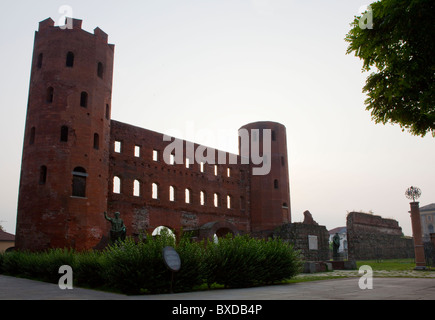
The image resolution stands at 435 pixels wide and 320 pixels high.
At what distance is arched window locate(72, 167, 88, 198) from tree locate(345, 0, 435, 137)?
15371 mm

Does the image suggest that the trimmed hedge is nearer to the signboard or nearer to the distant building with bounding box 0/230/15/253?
the signboard

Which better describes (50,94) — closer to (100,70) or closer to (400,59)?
(100,70)

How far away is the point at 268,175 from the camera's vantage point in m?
31.3

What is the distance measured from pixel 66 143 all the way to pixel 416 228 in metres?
18.7

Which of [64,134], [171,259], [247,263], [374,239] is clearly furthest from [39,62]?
[374,239]

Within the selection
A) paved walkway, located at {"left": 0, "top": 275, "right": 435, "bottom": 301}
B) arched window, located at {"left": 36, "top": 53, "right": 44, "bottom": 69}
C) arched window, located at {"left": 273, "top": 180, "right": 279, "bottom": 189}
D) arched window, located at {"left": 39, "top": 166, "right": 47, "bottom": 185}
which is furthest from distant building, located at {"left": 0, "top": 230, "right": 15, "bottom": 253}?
paved walkway, located at {"left": 0, "top": 275, "right": 435, "bottom": 301}

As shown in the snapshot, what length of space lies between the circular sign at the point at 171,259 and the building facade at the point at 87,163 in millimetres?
7149

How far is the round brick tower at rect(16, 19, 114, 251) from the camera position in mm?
18484

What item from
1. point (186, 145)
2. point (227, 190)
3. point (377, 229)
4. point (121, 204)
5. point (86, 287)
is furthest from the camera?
point (377, 229)

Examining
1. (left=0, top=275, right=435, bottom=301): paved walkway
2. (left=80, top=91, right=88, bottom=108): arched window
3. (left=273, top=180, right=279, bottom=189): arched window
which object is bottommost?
(left=0, top=275, right=435, bottom=301): paved walkway

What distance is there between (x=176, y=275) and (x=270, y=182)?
22.5m
